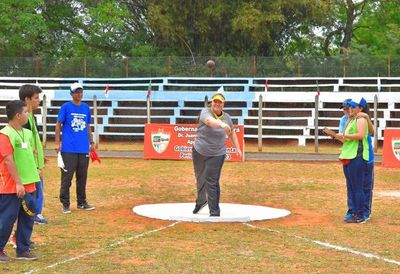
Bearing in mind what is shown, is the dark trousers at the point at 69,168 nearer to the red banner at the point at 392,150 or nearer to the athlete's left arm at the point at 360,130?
the athlete's left arm at the point at 360,130

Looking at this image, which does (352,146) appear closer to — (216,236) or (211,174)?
(211,174)

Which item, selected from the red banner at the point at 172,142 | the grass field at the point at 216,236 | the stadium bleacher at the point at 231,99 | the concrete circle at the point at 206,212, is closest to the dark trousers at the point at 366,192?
the grass field at the point at 216,236

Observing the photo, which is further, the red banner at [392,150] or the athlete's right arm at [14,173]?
the red banner at [392,150]

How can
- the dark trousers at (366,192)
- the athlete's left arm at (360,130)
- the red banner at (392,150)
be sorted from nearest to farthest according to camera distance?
the athlete's left arm at (360,130)
the dark trousers at (366,192)
the red banner at (392,150)

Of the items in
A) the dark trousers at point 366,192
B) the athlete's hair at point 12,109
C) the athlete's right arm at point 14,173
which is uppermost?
the athlete's hair at point 12,109

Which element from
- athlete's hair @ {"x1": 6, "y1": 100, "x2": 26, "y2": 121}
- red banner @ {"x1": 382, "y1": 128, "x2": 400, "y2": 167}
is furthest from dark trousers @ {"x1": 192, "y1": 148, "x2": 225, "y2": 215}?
red banner @ {"x1": 382, "y1": 128, "x2": 400, "y2": 167}

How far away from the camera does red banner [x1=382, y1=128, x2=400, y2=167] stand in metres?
21.1

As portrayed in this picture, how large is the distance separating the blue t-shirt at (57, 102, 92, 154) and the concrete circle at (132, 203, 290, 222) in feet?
4.15

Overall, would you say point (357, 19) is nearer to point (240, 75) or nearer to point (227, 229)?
point (240, 75)

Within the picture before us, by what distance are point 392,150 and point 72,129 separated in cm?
1109

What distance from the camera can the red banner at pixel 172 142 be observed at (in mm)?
22953

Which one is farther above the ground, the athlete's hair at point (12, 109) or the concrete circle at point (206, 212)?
the athlete's hair at point (12, 109)

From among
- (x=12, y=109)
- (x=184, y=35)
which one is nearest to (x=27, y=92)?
(x=12, y=109)

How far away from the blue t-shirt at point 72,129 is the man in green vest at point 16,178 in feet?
11.4
